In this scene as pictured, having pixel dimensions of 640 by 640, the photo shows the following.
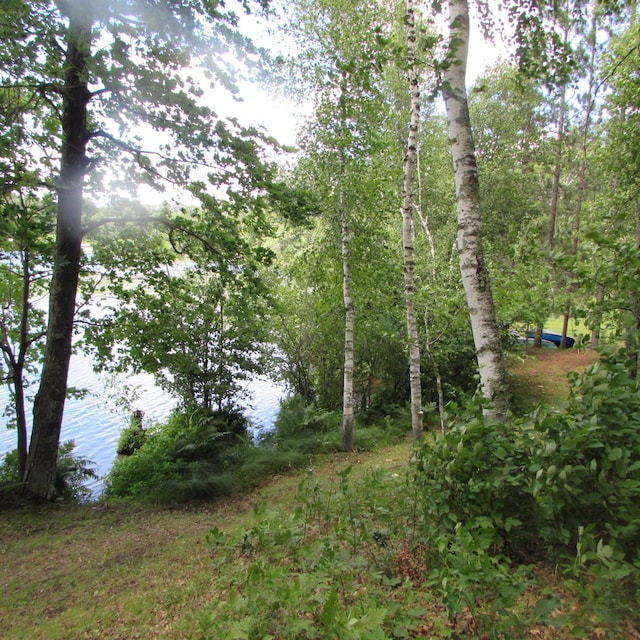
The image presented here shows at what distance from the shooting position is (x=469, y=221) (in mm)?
3482

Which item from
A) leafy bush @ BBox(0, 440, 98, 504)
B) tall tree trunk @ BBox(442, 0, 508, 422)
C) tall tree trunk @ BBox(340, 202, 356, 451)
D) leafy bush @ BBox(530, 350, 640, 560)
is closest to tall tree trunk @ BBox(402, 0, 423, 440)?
tall tree trunk @ BBox(340, 202, 356, 451)

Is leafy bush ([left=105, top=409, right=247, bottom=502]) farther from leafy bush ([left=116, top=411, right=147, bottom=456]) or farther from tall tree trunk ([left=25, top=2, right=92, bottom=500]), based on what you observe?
tall tree trunk ([left=25, top=2, right=92, bottom=500])

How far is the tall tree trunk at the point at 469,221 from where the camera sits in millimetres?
3338

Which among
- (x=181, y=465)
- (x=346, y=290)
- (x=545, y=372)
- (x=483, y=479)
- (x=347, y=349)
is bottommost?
(x=181, y=465)

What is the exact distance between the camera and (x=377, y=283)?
30.0ft

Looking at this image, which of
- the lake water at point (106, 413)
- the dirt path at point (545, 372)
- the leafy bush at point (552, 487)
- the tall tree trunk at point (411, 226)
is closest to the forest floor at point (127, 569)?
the leafy bush at point (552, 487)

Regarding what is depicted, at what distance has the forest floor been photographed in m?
2.85

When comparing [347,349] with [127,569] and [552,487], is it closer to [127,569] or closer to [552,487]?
[127,569]

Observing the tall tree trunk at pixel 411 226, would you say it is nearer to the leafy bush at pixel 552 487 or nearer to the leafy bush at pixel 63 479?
the leafy bush at pixel 552 487

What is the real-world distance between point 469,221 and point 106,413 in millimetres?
13805

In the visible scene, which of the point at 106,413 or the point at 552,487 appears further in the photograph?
the point at 106,413

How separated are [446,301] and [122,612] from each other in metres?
5.60

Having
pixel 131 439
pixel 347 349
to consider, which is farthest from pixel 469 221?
pixel 131 439

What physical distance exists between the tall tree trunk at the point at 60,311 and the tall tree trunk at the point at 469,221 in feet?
17.2
